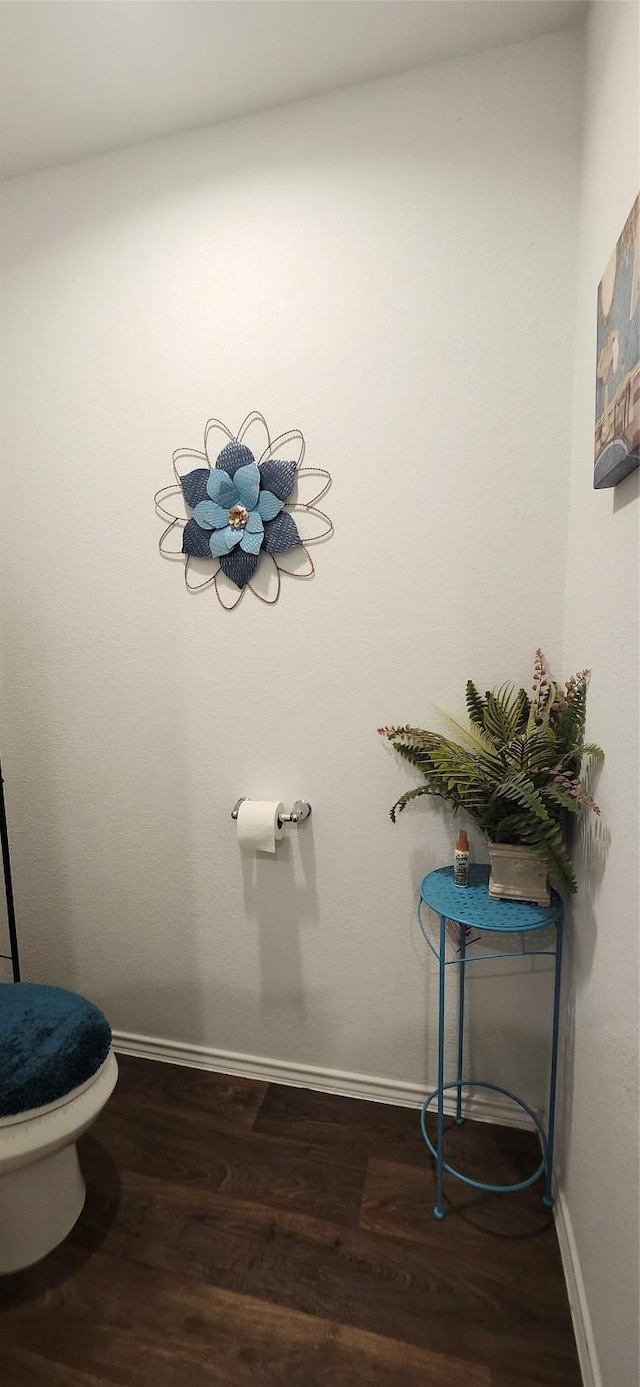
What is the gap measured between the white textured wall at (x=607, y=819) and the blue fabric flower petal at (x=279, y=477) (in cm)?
63

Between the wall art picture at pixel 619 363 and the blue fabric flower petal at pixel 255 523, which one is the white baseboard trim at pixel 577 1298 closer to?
the wall art picture at pixel 619 363

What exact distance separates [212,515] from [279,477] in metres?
0.20

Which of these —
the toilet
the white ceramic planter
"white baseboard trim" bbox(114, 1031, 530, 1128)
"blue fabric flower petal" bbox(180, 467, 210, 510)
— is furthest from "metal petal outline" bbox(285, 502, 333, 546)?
"white baseboard trim" bbox(114, 1031, 530, 1128)

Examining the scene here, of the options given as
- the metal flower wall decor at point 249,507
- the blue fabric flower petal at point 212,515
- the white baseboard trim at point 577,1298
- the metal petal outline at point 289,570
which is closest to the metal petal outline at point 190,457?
A: the metal flower wall decor at point 249,507

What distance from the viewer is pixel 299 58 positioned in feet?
4.24

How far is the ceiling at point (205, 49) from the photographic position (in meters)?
1.19

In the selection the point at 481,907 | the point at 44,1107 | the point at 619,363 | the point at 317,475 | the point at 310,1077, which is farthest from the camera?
the point at 310,1077

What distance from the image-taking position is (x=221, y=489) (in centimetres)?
152

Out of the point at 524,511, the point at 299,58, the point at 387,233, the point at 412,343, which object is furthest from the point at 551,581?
the point at 299,58

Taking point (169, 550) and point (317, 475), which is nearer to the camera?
point (317, 475)

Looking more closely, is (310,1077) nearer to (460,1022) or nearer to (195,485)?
(460,1022)

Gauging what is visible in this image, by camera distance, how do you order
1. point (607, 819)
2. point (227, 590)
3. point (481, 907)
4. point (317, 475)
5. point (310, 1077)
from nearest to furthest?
1. point (607, 819)
2. point (481, 907)
3. point (317, 475)
4. point (227, 590)
5. point (310, 1077)

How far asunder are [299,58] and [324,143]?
0.14 metres

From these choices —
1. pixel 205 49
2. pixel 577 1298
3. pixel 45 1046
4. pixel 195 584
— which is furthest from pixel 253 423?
pixel 577 1298
